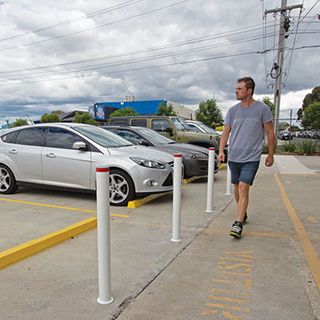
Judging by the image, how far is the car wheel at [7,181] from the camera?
21.1 ft

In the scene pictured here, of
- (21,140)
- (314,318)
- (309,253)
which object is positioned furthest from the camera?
(21,140)

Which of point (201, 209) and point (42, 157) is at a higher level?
point (42, 157)

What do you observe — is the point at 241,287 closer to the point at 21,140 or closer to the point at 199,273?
the point at 199,273

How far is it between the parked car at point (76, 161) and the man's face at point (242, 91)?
82.9 inches

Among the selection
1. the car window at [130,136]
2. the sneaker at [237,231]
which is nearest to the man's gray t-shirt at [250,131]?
the sneaker at [237,231]

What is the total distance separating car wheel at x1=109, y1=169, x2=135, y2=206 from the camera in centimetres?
552

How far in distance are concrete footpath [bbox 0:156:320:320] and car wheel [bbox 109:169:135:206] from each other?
656 millimetres

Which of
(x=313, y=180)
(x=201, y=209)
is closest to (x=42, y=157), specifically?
(x=201, y=209)

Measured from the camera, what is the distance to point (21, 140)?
6.46 m

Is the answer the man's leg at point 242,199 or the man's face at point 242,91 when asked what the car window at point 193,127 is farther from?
the man's leg at point 242,199

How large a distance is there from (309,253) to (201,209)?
2107 mm

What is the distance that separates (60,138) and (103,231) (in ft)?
13.3

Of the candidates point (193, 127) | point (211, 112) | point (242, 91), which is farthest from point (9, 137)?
point (211, 112)

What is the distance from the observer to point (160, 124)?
38.0 feet
